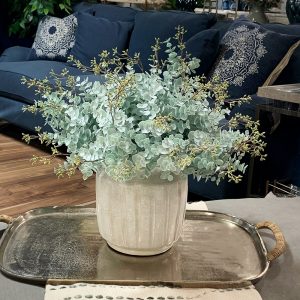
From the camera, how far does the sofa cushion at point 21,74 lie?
10.7 feet

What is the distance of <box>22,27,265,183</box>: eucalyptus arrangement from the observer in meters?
0.84

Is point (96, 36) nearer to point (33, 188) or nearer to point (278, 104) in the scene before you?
point (33, 188)

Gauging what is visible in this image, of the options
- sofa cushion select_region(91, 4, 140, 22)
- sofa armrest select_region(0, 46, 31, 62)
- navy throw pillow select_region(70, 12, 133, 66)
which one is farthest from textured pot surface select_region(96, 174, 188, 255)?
sofa armrest select_region(0, 46, 31, 62)

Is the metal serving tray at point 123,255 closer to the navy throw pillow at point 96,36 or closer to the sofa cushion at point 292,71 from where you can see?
the sofa cushion at point 292,71

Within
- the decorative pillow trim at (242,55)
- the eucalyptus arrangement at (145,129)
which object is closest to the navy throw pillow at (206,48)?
the decorative pillow trim at (242,55)

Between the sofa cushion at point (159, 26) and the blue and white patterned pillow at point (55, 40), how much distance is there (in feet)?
1.91

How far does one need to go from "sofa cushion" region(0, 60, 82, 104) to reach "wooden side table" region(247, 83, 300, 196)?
1569mm

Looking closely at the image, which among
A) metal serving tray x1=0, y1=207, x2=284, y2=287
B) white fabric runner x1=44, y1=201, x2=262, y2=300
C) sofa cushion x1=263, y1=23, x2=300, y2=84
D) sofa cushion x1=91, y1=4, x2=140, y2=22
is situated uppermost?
sofa cushion x1=91, y1=4, x2=140, y2=22

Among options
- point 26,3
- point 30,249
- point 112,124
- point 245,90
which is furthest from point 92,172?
point 26,3

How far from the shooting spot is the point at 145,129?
0.85 metres

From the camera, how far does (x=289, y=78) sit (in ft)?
8.28

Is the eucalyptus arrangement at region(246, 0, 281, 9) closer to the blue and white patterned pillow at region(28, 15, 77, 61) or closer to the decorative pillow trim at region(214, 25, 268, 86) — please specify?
the decorative pillow trim at region(214, 25, 268, 86)

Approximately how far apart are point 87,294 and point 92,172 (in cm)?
22

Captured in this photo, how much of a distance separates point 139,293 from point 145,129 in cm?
28
